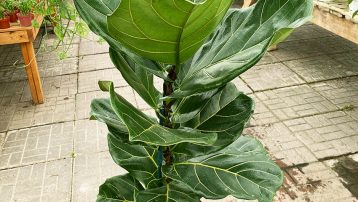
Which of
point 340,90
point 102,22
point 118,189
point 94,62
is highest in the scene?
point 102,22

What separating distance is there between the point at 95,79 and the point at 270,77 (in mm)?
1948

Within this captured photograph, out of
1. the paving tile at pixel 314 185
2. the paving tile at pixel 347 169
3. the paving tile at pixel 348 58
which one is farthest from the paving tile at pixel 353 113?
the paving tile at pixel 348 58

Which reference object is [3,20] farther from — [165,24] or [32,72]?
[165,24]

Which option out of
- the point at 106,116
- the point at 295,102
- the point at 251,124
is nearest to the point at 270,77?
the point at 295,102

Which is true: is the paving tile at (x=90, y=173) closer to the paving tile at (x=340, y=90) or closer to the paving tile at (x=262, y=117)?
the paving tile at (x=262, y=117)

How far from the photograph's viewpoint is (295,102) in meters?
3.76

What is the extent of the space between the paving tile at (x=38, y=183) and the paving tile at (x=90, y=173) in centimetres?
6

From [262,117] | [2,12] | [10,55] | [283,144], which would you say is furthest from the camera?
[10,55]

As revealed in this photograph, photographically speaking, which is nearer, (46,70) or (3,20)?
(3,20)

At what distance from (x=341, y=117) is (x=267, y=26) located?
2918mm

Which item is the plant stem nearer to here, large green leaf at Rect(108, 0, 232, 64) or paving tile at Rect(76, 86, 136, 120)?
large green leaf at Rect(108, 0, 232, 64)

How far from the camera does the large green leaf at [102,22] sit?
83cm

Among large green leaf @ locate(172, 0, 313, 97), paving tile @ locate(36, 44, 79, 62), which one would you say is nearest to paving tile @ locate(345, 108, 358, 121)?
large green leaf @ locate(172, 0, 313, 97)

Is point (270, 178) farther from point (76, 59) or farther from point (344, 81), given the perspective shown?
point (76, 59)
